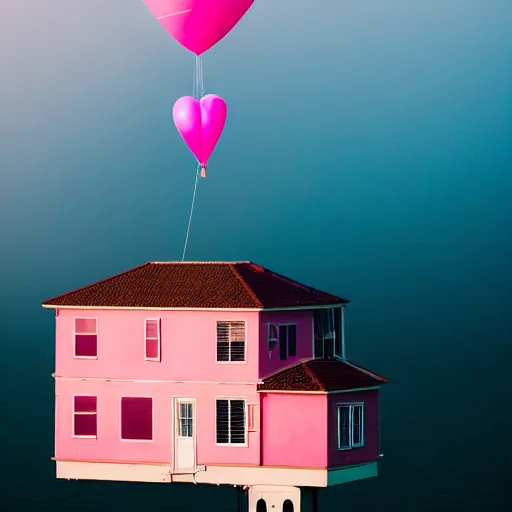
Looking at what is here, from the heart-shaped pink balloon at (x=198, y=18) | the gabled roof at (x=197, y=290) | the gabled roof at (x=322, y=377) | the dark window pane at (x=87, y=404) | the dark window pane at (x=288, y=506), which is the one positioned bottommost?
the dark window pane at (x=288, y=506)

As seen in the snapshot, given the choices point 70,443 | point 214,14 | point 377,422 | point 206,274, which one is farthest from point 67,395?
point 214,14

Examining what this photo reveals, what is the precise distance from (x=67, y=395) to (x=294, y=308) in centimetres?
679

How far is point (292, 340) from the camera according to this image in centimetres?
4759

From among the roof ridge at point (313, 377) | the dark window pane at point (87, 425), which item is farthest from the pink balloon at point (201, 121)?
the dark window pane at point (87, 425)

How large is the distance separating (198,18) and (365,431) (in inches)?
504

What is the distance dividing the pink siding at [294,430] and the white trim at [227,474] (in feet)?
0.93

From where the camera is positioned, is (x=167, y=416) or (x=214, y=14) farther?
(x=214, y=14)

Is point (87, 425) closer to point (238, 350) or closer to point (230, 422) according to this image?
point (230, 422)

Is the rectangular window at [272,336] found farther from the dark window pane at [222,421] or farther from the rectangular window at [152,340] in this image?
the rectangular window at [152,340]

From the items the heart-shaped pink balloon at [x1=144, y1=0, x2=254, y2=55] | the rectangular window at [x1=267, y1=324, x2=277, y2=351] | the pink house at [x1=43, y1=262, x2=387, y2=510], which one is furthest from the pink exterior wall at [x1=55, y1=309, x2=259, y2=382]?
the heart-shaped pink balloon at [x1=144, y1=0, x2=254, y2=55]

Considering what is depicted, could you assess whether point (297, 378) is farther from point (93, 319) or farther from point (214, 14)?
point (214, 14)

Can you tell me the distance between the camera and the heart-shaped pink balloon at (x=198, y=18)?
49750 millimetres

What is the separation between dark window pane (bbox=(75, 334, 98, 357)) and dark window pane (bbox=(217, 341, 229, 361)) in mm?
3633

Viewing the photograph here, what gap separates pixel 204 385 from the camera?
1839 inches
